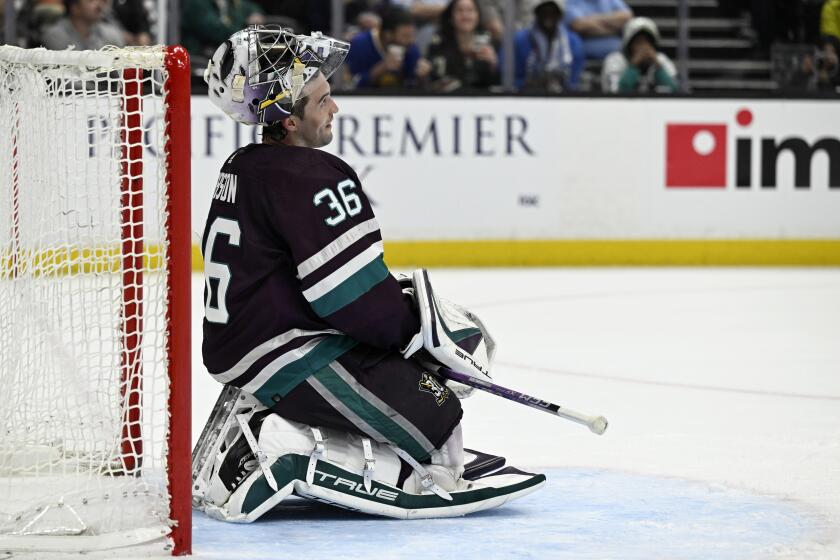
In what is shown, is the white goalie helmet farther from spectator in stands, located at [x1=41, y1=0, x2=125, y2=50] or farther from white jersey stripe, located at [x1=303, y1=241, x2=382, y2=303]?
spectator in stands, located at [x1=41, y1=0, x2=125, y2=50]

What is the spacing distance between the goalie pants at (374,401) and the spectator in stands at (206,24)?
16.7ft

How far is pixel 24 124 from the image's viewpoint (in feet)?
8.86

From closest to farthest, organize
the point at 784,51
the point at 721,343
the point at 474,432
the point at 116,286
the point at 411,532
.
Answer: the point at 411,532 → the point at 116,286 → the point at 474,432 → the point at 721,343 → the point at 784,51

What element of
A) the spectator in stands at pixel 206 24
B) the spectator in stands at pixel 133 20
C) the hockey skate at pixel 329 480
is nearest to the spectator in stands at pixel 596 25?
the spectator in stands at pixel 206 24

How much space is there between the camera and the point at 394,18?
7.86m

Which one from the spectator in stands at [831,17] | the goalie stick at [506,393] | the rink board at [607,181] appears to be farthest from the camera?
the spectator in stands at [831,17]

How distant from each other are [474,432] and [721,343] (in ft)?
6.16

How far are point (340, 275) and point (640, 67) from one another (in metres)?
5.73

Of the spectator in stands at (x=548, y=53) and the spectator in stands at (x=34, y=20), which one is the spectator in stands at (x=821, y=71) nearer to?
the spectator in stands at (x=548, y=53)

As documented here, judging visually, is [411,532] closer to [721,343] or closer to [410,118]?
[721,343]

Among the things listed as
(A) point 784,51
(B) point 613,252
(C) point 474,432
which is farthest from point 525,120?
(C) point 474,432

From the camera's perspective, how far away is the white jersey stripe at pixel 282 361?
2.62 m

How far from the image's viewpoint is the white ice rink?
8.23 ft

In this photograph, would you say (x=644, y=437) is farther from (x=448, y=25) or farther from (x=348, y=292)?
(x=448, y=25)
